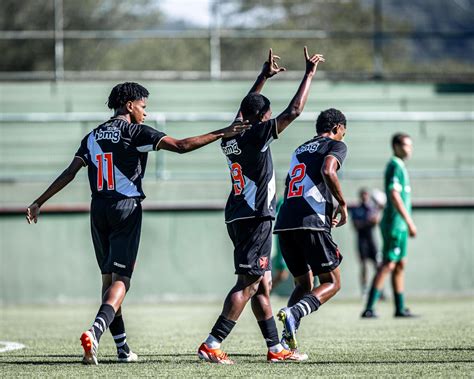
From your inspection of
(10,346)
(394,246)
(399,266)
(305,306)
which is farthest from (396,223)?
(10,346)

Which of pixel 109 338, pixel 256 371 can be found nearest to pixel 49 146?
pixel 109 338

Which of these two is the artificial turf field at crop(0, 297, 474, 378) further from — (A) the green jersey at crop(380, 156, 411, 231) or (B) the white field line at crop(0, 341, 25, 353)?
(A) the green jersey at crop(380, 156, 411, 231)

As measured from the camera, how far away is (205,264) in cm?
1905

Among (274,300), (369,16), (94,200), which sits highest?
(369,16)

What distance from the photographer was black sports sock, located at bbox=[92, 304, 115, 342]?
812cm

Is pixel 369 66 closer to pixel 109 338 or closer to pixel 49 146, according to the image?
pixel 49 146

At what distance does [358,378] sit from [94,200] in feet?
8.83

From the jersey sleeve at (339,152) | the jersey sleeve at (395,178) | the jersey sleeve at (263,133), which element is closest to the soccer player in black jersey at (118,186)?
the jersey sleeve at (263,133)

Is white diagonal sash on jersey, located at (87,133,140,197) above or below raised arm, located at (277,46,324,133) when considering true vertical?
below

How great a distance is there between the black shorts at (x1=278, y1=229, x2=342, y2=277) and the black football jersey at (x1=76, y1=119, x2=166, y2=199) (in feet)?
4.52

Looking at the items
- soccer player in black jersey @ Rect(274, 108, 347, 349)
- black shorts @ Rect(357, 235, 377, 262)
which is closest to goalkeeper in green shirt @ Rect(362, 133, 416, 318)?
soccer player in black jersey @ Rect(274, 108, 347, 349)

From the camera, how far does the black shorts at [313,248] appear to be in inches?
354

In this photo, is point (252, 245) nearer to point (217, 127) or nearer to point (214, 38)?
point (217, 127)

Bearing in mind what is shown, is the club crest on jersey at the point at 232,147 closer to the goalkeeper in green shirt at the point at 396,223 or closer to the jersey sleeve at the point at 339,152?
the jersey sleeve at the point at 339,152
